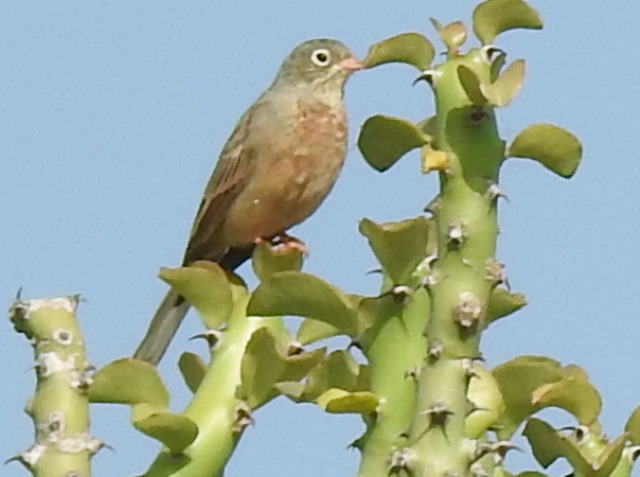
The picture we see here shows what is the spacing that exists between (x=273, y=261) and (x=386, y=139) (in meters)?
0.71

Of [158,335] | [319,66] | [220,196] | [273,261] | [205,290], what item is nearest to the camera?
[205,290]

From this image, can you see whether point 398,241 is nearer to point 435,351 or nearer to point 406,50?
point 435,351

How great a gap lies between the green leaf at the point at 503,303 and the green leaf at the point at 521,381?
0.09m

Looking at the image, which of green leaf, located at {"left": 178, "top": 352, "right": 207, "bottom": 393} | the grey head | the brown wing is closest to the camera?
green leaf, located at {"left": 178, "top": 352, "right": 207, "bottom": 393}

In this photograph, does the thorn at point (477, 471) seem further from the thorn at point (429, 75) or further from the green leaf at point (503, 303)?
the thorn at point (429, 75)

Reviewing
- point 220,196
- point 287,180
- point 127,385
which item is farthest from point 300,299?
point 220,196

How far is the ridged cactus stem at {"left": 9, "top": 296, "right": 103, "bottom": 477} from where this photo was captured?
8.38 feet

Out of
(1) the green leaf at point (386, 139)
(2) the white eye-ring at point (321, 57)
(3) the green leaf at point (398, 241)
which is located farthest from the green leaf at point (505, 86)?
(2) the white eye-ring at point (321, 57)

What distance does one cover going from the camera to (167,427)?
2.72m

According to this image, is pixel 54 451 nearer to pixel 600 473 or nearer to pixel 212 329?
pixel 212 329

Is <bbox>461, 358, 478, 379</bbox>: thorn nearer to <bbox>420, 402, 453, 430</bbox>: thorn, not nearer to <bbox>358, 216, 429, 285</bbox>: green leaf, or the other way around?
<bbox>420, 402, 453, 430</bbox>: thorn

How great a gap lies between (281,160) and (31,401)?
329cm

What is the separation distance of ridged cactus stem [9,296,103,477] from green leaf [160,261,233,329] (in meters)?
0.24

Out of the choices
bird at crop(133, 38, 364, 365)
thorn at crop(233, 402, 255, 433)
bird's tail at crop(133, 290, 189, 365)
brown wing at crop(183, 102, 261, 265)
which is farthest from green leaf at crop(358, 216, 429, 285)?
brown wing at crop(183, 102, 261, 265)
